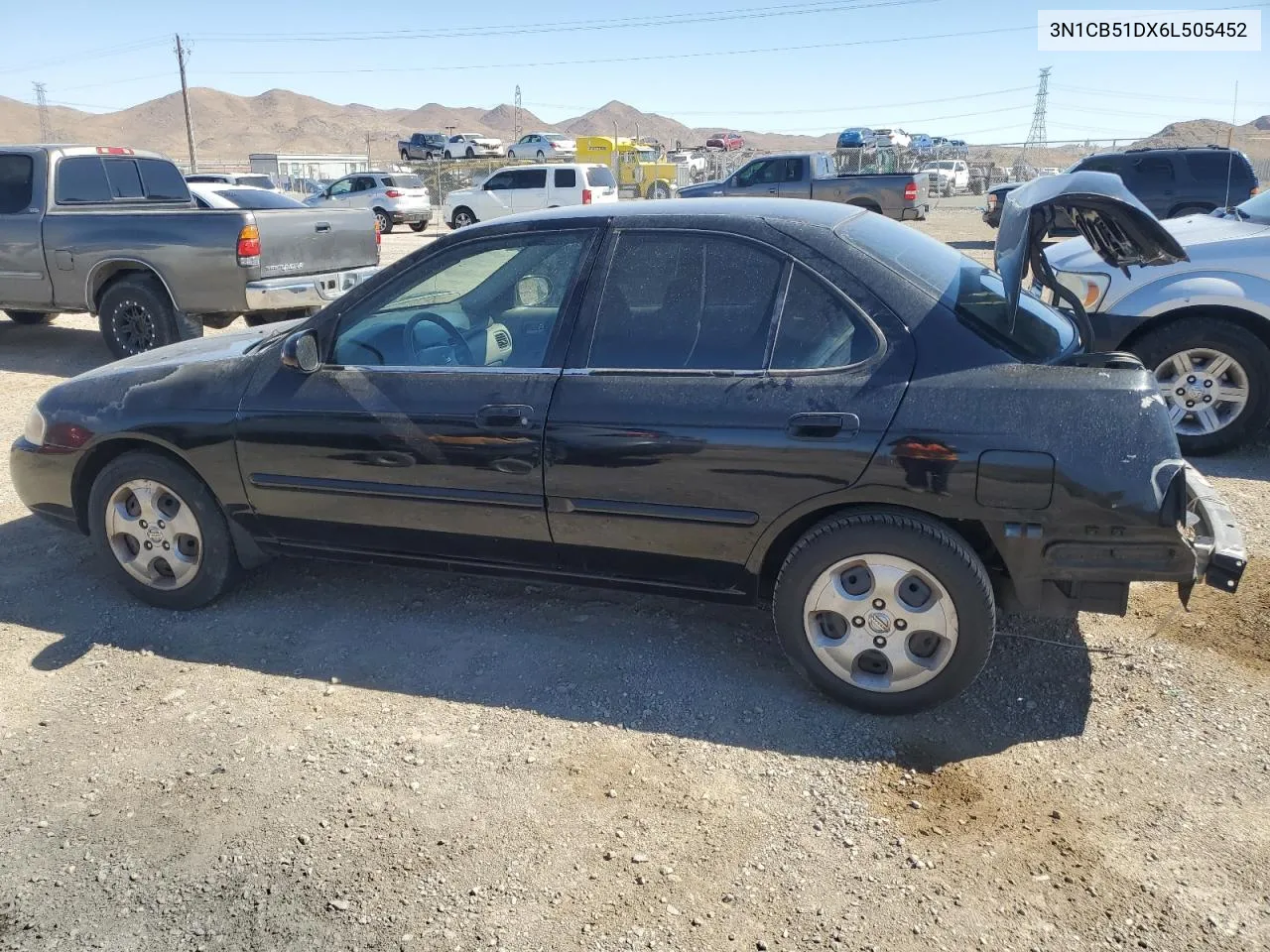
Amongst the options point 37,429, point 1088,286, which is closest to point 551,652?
point 37,429

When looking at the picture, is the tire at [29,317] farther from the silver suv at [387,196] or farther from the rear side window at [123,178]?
the silver suv at [387,196]

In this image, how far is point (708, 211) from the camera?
12.1 feet

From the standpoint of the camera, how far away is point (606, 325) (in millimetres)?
3594

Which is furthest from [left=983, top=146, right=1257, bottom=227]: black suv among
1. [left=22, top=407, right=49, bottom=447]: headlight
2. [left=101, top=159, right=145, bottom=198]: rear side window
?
[left=22, top=407, right=49, bottom=447]: headlight

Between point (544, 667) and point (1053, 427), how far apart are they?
6.57 ft

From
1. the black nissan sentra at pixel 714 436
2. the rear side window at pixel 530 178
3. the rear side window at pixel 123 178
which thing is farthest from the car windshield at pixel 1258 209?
the rear side window at pixel 530 178

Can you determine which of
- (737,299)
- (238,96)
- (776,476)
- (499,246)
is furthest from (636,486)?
(238,96)

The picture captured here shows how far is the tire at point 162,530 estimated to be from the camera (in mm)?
4152

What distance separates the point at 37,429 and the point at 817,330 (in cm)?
346

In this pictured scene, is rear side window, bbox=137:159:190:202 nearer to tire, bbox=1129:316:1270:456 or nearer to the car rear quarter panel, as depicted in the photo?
the car rear quarter panel

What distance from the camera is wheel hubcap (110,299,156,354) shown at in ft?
29.5

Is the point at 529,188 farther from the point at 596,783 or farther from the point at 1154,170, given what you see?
the point at 596,783

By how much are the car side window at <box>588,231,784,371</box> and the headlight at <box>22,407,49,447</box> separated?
2593mm

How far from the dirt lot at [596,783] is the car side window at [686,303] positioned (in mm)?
1191
